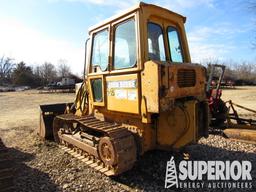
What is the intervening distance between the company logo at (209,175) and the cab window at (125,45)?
231cm

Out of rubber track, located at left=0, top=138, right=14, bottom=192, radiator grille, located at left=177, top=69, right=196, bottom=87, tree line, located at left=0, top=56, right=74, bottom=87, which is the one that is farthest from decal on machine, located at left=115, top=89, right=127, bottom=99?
tree line, located at left=0, top=56, right=74, bottom=87

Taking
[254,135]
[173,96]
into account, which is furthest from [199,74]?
[254,135]

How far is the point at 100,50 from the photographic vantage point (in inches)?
237

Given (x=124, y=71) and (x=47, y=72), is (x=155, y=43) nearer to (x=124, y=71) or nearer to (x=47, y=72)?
(x=124, y=71)

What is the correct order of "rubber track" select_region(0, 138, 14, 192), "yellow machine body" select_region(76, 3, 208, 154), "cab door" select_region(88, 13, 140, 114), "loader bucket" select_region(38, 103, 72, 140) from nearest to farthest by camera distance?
"rubber track" select_region(0, 138, 14, 192)
"yellow machine body" select_region(76, 3, 208, 154)
"cab door" select_region(88, 13, 140, 114)
"loader bucket" select_region(38, 103, 72, 140)

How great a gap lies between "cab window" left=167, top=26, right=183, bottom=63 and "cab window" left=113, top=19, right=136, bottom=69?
100cm

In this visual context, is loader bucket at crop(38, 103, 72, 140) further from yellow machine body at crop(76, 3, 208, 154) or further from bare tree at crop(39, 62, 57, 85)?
bare tree at crop(39, 62, 57, 85)

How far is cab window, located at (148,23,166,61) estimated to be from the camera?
5273mm

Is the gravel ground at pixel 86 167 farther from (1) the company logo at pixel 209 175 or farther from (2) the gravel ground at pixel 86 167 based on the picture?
(1) the company logo at pixel 209 175

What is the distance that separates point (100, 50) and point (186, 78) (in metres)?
2.06

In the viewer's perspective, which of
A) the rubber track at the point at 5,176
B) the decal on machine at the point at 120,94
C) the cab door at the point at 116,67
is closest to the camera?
the rubber track at the point at 5,176

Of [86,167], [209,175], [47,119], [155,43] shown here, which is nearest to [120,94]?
[155,43]

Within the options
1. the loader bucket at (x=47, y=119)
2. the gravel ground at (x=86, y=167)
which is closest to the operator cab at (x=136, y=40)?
the gravel ground at (x=86, y=167)

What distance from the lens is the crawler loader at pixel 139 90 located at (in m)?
4.74
